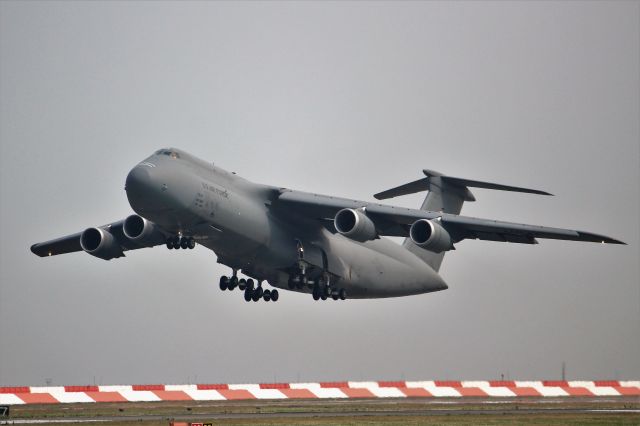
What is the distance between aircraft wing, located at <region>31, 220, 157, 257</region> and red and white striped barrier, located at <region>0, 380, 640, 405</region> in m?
6.03

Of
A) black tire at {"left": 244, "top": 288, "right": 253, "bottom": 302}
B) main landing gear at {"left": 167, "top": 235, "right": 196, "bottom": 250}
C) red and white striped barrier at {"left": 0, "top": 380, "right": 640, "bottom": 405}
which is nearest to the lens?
red and white striped barrier at {"left": 0, "top": 380, "right": 640, "bottom": 405}

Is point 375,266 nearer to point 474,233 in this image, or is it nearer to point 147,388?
point 474,233

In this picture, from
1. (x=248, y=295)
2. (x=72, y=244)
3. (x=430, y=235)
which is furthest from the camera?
(x=72, y=244)

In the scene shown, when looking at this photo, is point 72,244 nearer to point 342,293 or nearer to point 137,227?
point 137,227

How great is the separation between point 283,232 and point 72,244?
792 cm

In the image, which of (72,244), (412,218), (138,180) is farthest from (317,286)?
(72,244)

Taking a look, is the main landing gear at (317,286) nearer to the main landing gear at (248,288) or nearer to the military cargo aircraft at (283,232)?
the military cargo aircraft at (283,232)

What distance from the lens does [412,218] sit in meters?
27.1

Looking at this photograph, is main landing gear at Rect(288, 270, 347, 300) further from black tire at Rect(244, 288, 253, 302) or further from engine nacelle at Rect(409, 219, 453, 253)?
engine nacelle at Rect(409, 219, 453, 253)

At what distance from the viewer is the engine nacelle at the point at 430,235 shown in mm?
25797

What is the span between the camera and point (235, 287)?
29.0 metres

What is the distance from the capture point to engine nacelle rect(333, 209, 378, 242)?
26031mm

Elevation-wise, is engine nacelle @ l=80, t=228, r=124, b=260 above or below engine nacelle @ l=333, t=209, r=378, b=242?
above

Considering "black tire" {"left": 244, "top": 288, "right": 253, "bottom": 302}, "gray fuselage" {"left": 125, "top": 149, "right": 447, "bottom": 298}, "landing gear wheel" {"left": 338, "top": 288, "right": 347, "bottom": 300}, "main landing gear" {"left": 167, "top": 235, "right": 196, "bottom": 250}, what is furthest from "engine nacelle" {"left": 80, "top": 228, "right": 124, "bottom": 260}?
"landing gear wheel" {"left": 338, "top": 288, "right": 347, "bottom": 300}
